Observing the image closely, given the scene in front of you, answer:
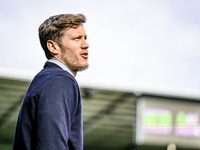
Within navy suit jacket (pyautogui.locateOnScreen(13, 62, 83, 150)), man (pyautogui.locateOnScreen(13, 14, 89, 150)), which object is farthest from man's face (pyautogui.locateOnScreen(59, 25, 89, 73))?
navy suit jacket (pyautogui.locateOnScreen(13, 62, 83, 150))

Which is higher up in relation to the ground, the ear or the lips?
the ear

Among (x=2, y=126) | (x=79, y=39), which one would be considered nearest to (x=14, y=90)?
(x=2, y=126)

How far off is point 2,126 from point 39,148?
10817 millimetres

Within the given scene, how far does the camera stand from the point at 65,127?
149 centimetres

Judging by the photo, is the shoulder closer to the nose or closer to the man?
the man

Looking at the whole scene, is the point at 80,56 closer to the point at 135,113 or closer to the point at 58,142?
the point at 58,142

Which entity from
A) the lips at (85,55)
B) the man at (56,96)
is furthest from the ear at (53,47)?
the lips at (85,55)

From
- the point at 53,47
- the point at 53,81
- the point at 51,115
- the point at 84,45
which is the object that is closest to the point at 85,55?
the point at 84,45

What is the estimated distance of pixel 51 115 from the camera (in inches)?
57.8

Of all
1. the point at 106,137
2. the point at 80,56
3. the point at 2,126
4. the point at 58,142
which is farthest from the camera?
the point at 106,137

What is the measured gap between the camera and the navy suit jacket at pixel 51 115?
146 cm

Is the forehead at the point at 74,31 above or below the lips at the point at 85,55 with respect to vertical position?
above

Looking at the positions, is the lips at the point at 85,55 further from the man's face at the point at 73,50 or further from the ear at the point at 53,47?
the ear at the point at 53,47

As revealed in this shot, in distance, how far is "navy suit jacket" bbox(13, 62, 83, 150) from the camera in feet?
4.78
